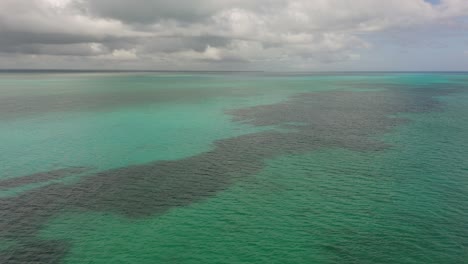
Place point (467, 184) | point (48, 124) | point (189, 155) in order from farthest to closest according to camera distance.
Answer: point (48, 124)
point (189, 155)
point (467, 184)

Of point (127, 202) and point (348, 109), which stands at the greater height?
point (348, 109)

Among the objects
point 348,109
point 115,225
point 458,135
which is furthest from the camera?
point 348,109

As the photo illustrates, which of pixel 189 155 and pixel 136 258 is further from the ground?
pixel 189 155

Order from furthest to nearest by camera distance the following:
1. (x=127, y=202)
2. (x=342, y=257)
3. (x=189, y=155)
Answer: (x=189, y=155) < (x=127, y=202) < (x=342, y=257)

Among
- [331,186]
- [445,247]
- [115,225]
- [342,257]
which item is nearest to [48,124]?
[115,225]

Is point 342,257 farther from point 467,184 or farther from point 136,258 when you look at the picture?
point 467,184

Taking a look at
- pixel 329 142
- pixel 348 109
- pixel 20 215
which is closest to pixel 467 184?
pixel 329 142

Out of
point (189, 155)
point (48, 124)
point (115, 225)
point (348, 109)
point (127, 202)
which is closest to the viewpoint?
point (115, 225)

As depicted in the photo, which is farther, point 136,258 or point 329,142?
point 329,142

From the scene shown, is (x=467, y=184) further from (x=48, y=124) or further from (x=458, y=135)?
(x=48, y=124)
